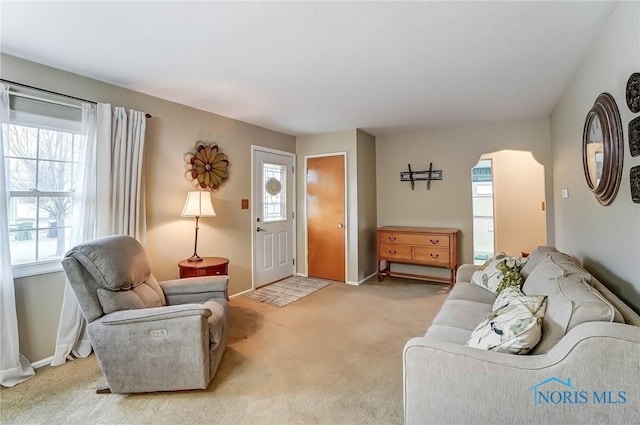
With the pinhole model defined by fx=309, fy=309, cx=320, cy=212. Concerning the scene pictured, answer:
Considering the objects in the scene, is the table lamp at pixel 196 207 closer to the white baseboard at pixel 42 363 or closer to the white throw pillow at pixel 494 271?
the white baseboard at pixel 42 363

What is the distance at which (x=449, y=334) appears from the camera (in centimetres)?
179

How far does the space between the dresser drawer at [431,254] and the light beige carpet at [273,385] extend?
4.11ft

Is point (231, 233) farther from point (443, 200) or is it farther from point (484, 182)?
point (484, 182)

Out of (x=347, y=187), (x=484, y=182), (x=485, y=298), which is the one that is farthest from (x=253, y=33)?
(x=484, y=182)

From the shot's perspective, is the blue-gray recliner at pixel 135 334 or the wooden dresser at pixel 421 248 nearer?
the blue-gray recliner at pixel 135 334

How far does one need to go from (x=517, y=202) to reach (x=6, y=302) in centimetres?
651

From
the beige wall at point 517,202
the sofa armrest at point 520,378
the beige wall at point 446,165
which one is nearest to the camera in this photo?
the sofa armrest at point 520,378

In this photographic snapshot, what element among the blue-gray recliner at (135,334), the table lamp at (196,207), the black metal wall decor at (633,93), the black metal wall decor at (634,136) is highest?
the black metal wall decor at (633,93)

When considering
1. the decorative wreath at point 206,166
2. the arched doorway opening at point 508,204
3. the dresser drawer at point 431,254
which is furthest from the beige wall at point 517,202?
the decorative wreath at point 206,166

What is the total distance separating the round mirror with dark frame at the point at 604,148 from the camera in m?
1.77

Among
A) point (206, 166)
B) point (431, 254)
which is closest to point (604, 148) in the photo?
point (431, 254)

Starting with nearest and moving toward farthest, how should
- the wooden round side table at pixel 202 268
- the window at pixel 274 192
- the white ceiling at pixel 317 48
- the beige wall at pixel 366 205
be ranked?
1. the white ceiling at pixel 317 48
2. the wooden round side table at pixel 202 268
3. the window at pixel 274 192
4. the beige wall at pixel 366 205

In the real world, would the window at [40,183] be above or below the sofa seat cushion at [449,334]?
above

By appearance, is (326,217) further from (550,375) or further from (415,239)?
(550,375)
